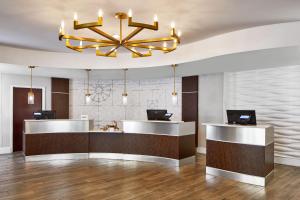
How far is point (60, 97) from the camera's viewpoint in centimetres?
882

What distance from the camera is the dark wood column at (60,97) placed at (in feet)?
28.6

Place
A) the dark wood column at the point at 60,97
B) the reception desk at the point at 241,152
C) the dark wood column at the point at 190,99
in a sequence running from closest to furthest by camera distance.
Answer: the reception desk at the point at 241,152, the dark wood column at the point at 190,99, the dark wood column at the point at 60,97

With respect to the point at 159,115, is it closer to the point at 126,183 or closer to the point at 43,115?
the point at 126,183

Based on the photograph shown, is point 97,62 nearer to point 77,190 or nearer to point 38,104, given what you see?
point 38,104

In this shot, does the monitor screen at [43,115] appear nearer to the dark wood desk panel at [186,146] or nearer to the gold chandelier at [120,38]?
the gold chandelier at [120,38]

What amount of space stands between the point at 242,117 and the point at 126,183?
286 centimetres

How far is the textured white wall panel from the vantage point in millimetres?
6156

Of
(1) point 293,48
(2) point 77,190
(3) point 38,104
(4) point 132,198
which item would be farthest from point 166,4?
(3) point 38,104

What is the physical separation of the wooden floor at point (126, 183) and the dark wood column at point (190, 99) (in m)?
2.09

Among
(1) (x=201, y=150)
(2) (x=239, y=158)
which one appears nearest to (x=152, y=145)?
(1) (x=201, y=150)

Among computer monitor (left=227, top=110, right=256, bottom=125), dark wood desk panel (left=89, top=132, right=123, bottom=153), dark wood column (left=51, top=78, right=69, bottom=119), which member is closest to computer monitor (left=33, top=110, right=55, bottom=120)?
dark wood desk panel (left=89, top=132, right=123, bottom=153)

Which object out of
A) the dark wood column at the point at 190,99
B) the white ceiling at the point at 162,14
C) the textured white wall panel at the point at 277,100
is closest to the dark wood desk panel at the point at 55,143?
the white ceiling at the point at 162,14

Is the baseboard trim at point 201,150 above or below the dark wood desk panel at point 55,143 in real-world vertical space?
below

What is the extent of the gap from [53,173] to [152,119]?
287cm
